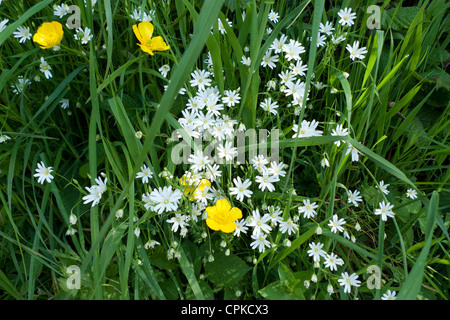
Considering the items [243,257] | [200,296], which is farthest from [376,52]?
[200,296]

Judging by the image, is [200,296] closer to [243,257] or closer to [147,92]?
[243,257]

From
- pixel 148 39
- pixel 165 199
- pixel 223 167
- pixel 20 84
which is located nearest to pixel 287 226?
pixel 223 167

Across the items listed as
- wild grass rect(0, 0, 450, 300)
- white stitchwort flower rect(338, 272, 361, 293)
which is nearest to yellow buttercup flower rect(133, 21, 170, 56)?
wild grass rect(0, 0, 450, 300)

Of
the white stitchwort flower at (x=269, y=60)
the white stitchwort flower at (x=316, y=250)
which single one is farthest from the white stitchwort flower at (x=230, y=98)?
the white stitchwort flower at (x=316, y=250)

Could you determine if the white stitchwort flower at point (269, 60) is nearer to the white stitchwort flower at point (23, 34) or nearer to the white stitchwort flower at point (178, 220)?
the white stitchwort flower at point (178, 220)

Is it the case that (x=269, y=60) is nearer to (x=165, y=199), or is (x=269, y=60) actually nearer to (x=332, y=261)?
(x=165, y=199)

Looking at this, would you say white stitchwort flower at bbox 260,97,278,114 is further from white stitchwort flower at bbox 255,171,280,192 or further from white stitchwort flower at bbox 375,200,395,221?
white stitchwort flower at bbox 375,200,395,221
